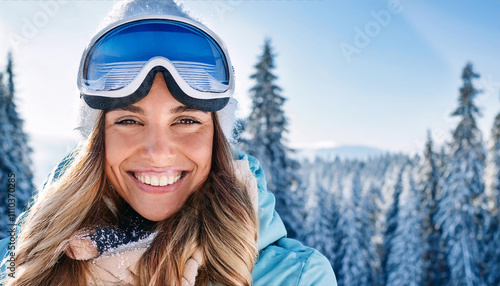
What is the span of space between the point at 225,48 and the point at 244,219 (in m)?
1.21

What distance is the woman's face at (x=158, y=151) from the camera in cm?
217

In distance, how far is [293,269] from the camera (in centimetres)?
205

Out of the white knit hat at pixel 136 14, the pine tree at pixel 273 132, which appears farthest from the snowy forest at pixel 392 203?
the white knit hat at pixel 136 14

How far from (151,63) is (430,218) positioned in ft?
95.8

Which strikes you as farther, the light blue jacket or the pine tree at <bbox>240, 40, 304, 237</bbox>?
the pine tree at <bbox>240, 40, 304, 237</bbox>

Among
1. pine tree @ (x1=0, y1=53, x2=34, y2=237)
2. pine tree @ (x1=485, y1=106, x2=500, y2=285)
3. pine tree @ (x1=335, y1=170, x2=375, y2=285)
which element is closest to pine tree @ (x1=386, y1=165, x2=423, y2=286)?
pine tree @ (x1=335, y1=170, x2=375, y2=285)

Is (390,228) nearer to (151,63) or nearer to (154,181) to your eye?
(154,181)

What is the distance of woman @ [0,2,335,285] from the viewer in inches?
82.7

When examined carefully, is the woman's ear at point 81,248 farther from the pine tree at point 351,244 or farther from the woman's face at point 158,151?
the pine tree at point 351,244

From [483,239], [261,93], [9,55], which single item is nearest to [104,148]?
[261,93]

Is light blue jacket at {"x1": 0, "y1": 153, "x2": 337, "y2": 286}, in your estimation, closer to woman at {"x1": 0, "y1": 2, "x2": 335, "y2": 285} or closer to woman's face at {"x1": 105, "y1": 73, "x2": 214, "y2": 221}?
woman at {"x1": 0, "y1": 2, "x2": 335, "y2": 285}

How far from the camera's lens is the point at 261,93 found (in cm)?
1670

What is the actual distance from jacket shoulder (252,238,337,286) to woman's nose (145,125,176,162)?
927 millimetres

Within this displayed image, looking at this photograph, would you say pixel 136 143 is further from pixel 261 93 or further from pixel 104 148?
pixel 261 93
